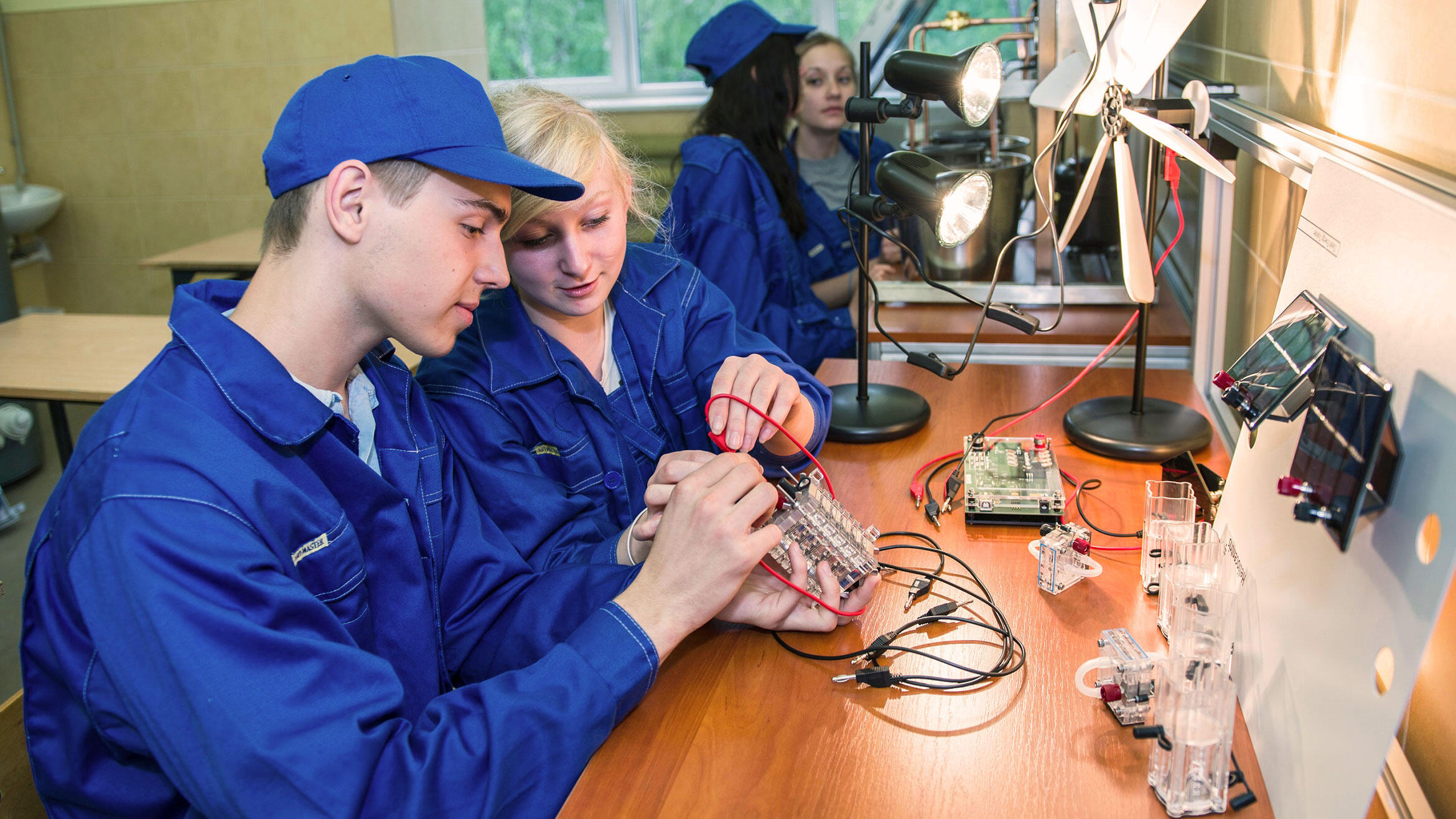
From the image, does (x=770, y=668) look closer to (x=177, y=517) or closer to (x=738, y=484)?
(x=738, y=484)

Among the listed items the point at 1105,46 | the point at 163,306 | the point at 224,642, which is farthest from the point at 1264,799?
the point at 163,306

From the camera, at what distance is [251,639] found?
2.55 ft

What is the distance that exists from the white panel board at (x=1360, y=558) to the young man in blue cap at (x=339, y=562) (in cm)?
41

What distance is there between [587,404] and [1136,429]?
Answer: 78 centimetres

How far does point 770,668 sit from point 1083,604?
0.34 meters

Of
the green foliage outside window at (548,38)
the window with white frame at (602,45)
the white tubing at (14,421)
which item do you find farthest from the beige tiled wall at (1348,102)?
the white tubing at (14,421)

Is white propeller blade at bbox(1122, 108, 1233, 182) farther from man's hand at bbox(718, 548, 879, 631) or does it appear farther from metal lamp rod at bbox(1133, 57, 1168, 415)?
man's hand at bbox(718, 548, 879, 631)

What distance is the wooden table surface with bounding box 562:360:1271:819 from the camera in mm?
791

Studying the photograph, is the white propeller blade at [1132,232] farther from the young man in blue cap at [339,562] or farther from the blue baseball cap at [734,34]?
the blue baseball cap at [734,34]

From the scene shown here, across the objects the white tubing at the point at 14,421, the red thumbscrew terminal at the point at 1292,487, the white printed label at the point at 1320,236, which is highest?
the white printed label at the point at 1320,236

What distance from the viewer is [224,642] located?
768 mm

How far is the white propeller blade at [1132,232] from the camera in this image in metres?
1.33

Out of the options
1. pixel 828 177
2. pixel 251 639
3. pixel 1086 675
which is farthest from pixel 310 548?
pixel 828 177

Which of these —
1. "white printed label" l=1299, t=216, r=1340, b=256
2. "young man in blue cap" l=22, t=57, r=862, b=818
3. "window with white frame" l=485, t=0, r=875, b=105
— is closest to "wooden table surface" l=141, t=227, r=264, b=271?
"window with white frame" l=485, t=0, r=875, b=105
